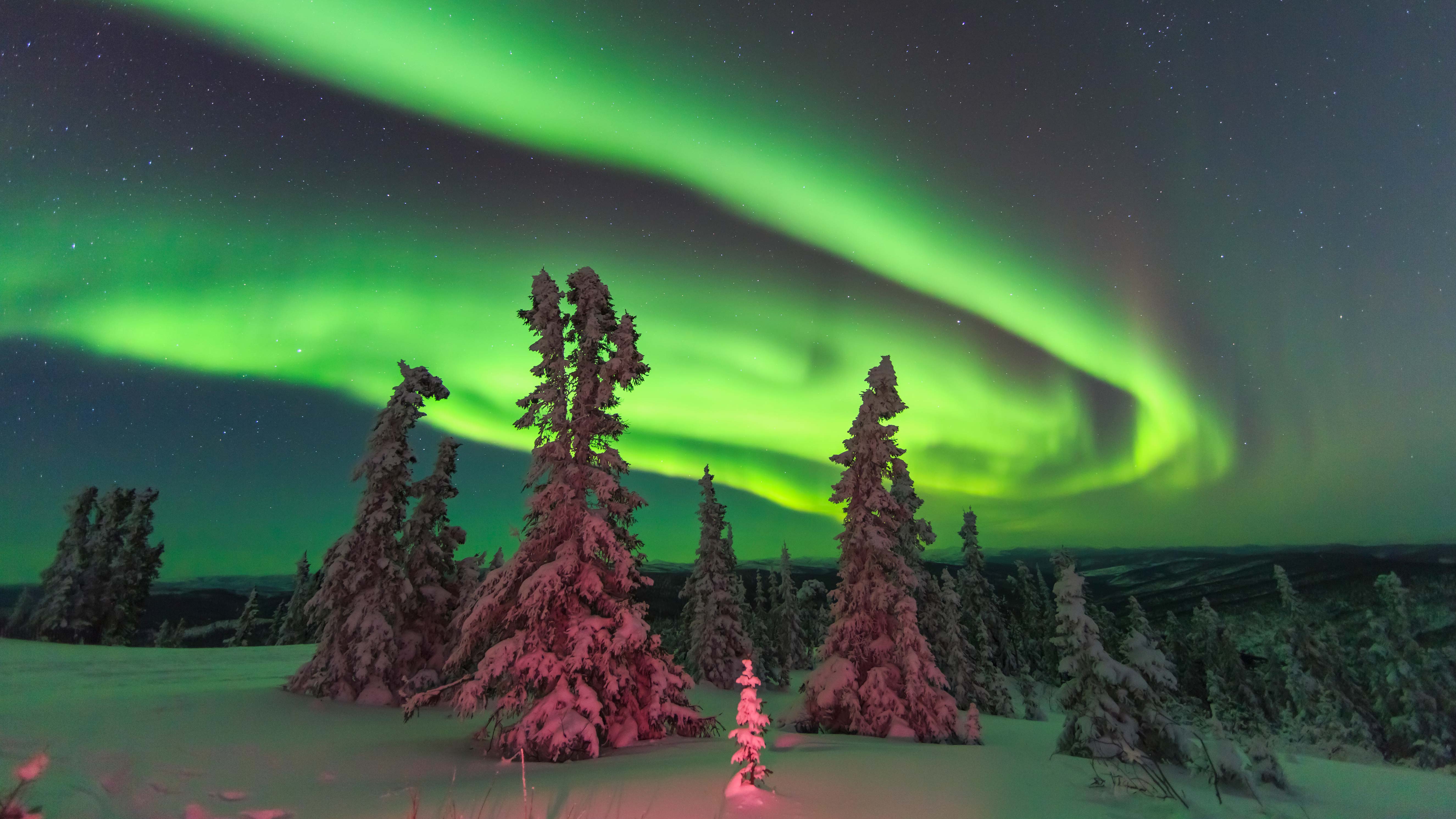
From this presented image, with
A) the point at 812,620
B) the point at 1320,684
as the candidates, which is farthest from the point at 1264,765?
the point at 812,620

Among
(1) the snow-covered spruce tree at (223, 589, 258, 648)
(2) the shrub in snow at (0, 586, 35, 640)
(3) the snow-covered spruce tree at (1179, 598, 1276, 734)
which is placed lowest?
(3) the snow-covered spruce tree at (1179, 598, 1276, 734)

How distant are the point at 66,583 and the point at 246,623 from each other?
22.6 metres

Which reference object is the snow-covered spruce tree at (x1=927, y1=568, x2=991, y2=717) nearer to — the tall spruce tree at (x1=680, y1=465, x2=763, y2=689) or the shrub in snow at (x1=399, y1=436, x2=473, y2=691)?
the tall spruce tree at (x1=680, y1=465, x2=763, y2=689)

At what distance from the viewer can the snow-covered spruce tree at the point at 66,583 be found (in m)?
38.2

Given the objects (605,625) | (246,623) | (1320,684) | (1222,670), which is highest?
(605,625)

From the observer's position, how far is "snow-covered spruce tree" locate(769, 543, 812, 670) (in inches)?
2368

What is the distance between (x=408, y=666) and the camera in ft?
72.3

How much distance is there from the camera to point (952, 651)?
Result: 1401 inches

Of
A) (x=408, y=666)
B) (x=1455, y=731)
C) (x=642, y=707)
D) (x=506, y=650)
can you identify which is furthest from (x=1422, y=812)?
(x=1455, y=731)

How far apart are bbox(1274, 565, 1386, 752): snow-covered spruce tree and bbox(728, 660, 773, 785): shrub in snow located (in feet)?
172

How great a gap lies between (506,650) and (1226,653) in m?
68.0

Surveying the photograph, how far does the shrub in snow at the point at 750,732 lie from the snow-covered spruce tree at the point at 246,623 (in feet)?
227

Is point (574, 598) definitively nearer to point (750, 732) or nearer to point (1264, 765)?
point (750, 732)

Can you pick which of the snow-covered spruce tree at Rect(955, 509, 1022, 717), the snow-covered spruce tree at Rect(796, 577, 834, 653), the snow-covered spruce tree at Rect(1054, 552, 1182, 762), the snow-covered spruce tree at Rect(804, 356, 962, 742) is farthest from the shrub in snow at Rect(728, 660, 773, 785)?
the snow-covered spruce tree at Rect(796, 577, 834, 653)
